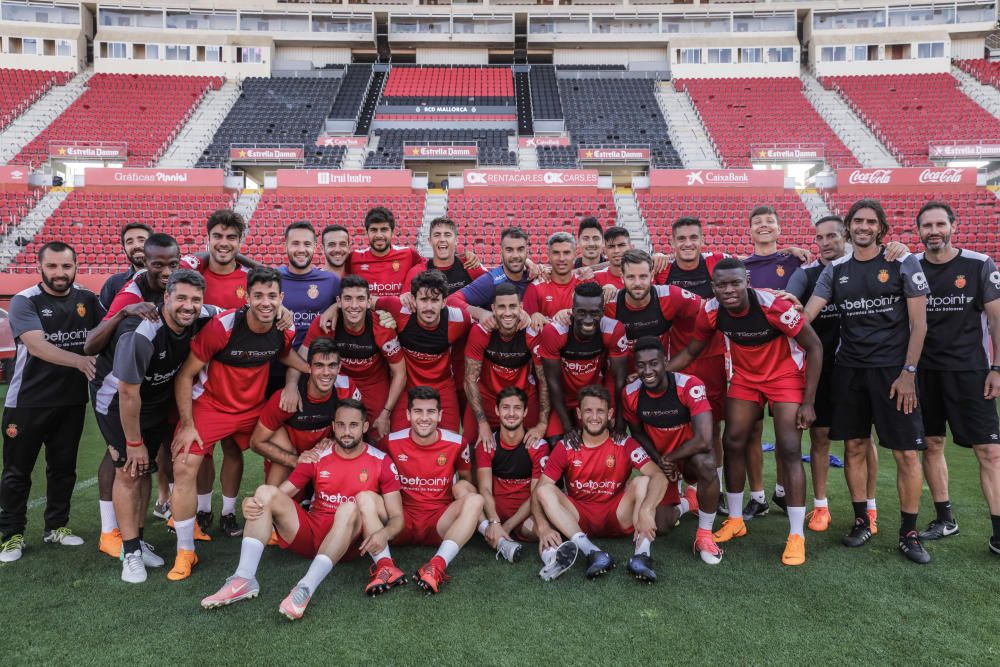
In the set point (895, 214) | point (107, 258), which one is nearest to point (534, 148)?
point (895, 214)

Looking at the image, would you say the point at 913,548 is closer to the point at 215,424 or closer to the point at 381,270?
the point at 381,270

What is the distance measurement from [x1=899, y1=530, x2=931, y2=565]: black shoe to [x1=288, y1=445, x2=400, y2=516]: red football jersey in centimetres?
347

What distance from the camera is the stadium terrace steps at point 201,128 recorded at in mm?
26562

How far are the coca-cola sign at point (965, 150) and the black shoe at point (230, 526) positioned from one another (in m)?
30.7

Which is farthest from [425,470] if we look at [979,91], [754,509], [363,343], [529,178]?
[979,91]

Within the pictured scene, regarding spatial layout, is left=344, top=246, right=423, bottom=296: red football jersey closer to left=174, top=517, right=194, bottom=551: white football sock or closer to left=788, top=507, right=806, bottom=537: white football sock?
left=174, top=517, right=194, bottom=551: white football sock

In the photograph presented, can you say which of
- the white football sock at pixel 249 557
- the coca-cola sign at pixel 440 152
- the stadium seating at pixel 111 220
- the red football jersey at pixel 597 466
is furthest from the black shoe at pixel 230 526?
the coca-cola sign at pixel 440 152

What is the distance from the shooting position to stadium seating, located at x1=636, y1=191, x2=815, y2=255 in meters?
18.9

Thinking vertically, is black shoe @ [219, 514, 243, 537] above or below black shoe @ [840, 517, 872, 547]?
below

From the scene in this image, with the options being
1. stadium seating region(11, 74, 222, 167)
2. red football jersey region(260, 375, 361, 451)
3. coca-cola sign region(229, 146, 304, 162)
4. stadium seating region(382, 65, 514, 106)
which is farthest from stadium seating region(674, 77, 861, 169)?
stadium seating region(11, 74, 222, 167)

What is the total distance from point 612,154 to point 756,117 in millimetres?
10140

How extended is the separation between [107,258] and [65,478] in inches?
667

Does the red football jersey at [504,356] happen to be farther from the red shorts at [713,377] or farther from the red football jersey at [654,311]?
the red shorts at [713,377]

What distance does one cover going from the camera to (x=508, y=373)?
4.48 meters
